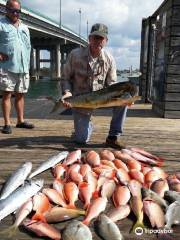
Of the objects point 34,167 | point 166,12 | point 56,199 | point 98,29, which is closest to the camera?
point 56,199

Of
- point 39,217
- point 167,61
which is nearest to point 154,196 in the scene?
point 39,217

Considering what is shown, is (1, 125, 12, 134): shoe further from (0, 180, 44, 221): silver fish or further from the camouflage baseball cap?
(0, 180, 44, 221): silver fish

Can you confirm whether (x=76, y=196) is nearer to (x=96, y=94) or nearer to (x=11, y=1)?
(x=96, y=94)

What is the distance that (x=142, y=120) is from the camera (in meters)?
9.32

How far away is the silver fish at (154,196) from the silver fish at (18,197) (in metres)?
1.07

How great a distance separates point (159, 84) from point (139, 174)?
6355 millimetres

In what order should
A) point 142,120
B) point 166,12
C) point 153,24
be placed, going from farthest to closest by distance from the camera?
point 153,24, point 166,12, point 142,120

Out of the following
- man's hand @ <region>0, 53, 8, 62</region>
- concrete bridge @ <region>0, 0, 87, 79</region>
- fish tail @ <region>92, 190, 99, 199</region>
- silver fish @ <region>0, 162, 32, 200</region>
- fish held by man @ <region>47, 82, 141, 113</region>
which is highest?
concrete bridge @ <region>0, 0, 87, 79</region>

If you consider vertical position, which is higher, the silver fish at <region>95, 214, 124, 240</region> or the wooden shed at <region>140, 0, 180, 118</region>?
the wooden shed at <region>140, 0, 180, 118</region>

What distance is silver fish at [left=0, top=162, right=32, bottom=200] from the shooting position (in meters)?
3.87

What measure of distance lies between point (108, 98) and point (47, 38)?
226 ft

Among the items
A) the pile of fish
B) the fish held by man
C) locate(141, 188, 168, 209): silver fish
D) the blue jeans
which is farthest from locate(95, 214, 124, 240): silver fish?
the blue jeans

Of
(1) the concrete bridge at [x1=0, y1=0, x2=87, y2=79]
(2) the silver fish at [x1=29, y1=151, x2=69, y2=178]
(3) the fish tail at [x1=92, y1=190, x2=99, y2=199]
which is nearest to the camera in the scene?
(3) the fish tail at [x1=92, y1=190, x2=99, y2=199]

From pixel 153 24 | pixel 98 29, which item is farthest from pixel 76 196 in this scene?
pixel 153 24
